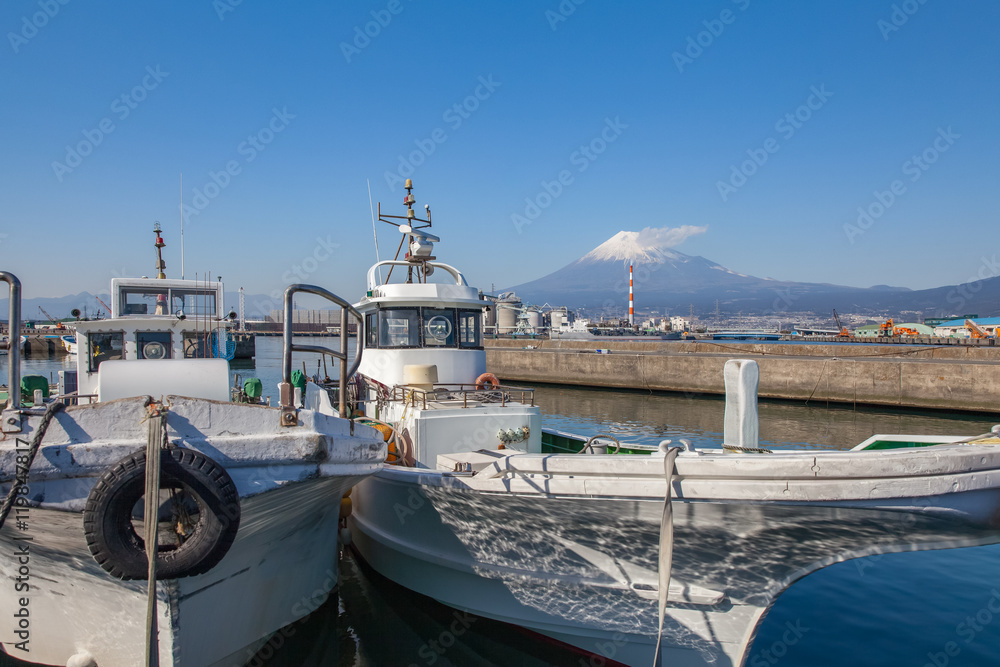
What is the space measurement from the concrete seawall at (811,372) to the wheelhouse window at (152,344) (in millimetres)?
23275

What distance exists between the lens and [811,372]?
24.3 meters

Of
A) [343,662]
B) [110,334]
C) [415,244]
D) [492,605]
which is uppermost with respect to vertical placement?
[415,244]

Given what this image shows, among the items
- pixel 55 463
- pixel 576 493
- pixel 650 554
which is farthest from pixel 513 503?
pixel 55 463

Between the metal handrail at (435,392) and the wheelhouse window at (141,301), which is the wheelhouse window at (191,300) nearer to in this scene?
the wheelhouse window at (141,301)

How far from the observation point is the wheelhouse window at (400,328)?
922 cm

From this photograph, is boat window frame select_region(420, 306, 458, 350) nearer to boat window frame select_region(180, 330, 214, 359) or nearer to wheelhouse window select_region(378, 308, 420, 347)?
wheelhouse window select_region(378, 308, 420, 347)

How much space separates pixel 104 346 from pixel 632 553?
7.77 m

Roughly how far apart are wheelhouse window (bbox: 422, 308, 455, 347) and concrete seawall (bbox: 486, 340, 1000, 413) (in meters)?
19.8

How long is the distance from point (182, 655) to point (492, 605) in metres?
3.00

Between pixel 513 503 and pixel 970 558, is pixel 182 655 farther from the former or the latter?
pixel 970 558

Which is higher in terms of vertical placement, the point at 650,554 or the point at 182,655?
the point at 650,554

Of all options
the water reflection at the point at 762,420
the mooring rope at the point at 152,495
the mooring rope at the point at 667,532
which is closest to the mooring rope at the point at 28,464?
the mooring rope at the point at 152,495

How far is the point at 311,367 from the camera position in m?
45.0

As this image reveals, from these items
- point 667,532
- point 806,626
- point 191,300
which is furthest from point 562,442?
point 191,300
